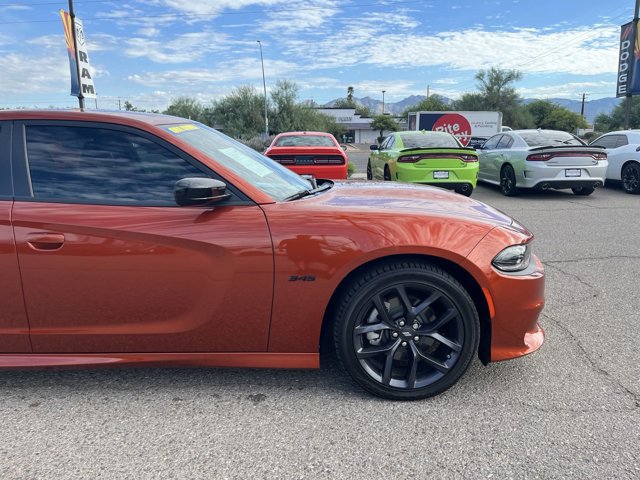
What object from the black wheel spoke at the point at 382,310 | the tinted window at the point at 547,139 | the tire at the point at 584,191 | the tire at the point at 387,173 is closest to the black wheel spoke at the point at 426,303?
the black wheel spoke at the point at 382,310

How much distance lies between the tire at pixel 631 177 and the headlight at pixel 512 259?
9.40m

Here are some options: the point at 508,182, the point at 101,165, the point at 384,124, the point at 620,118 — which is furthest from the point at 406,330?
the point at 384,124

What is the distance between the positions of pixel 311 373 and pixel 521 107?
5749 cm

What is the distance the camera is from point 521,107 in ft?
175

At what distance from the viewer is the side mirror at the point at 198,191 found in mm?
2316

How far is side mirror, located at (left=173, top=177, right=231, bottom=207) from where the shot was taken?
7.60ft

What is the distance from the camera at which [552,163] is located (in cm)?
931

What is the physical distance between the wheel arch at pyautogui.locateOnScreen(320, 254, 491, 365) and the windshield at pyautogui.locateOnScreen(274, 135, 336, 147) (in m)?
7.26

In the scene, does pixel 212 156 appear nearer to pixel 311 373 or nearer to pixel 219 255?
pixel 219 255

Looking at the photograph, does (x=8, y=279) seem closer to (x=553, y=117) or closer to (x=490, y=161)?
(x=490, y=161)

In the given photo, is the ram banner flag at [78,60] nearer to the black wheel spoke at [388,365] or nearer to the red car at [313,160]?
the red car at [313,160]

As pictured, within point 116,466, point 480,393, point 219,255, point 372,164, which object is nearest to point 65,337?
point 116,466

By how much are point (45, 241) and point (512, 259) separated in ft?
7.96

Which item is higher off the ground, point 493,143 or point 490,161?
point 493,143
